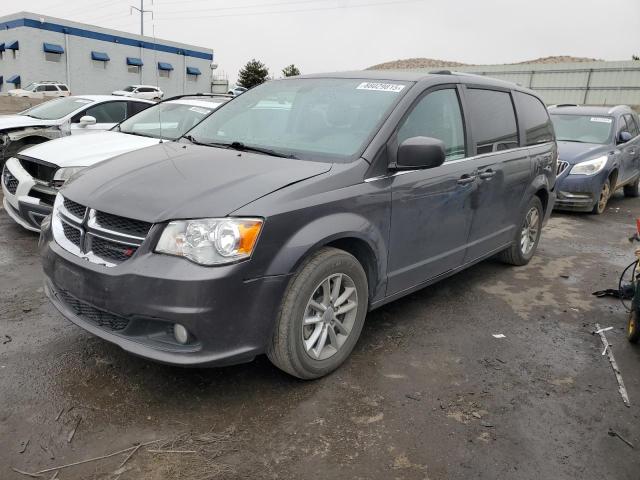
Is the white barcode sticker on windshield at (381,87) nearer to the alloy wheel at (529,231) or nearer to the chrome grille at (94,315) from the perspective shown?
the chrome grille at (94,315)

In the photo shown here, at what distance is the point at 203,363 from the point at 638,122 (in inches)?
433

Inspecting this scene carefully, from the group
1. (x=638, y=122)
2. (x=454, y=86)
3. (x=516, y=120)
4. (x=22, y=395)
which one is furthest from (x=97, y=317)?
(x=638, y=122)

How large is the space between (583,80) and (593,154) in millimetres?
30532

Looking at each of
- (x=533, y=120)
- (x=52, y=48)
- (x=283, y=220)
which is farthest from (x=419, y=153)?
(x=52, y=48)

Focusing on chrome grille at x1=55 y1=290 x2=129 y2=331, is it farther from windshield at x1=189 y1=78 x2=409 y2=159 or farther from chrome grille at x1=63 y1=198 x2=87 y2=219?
windshield at x1=189 y1=78 x2=409 y2=159

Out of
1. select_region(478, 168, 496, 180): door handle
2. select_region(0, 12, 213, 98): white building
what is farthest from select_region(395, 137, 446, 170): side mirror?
select_region(0, 12, 213, 98): white building

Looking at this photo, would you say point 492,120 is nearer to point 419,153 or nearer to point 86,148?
point 419,153

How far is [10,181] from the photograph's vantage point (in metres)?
5.85

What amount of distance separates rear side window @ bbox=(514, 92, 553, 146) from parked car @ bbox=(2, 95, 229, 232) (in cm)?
304

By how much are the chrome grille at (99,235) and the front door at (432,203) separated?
62.4 inches

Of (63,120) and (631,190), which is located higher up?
(63,120)

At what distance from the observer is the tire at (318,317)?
2.89 meters

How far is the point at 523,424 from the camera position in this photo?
9.46 ft

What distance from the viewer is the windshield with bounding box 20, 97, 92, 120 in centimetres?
838
